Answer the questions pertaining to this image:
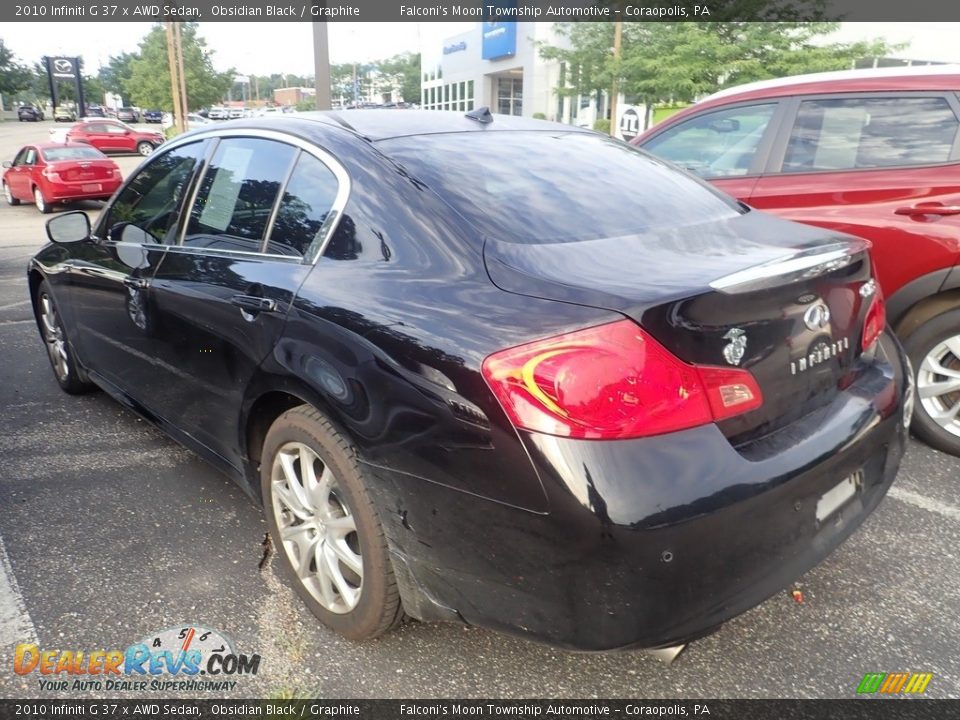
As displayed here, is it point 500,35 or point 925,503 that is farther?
point 500,35

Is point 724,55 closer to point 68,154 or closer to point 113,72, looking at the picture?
point 68,154

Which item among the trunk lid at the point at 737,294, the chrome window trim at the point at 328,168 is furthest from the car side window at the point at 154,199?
the trunk lid at the point at 737,294

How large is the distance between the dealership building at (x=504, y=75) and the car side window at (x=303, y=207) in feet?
87.2

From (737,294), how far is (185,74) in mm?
43713

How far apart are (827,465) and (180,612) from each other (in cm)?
209

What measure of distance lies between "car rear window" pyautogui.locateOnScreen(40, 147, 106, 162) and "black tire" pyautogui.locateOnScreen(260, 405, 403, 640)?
1627 cm

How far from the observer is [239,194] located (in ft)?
9.30

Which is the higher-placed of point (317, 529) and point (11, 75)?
point (11, 75)

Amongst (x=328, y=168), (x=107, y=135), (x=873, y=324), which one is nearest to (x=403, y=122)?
(x=328, y=168)

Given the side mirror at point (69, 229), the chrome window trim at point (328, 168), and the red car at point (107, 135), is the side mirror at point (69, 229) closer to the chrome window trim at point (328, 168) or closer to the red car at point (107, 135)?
the chrome window trim at point (328, 168)

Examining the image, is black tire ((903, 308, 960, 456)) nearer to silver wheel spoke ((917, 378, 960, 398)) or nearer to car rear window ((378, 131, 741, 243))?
silver wheel spoke ((917, 378, 960, 398))

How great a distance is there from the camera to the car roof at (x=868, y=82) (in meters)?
3.79

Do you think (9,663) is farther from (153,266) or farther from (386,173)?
(386,173)

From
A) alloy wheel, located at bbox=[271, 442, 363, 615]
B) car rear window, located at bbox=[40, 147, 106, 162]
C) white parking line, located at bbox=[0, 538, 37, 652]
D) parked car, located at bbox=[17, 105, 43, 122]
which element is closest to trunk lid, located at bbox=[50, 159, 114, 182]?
car rear window, located at bbox=[40, 147, 106, 162]
